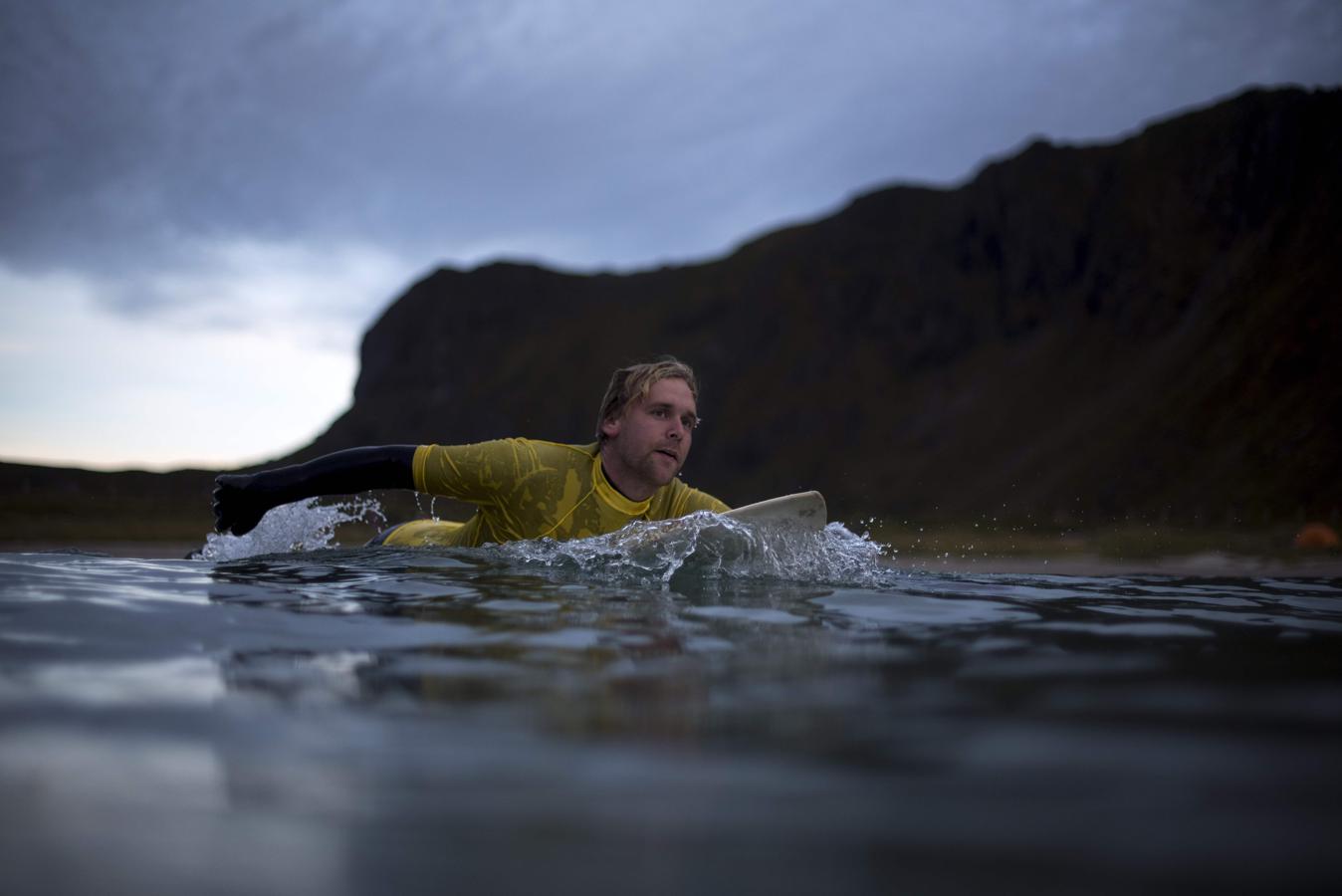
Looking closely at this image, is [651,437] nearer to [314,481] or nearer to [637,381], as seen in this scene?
[637,381]

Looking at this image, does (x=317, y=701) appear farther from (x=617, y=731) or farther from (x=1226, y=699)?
(x=1226, y=699)

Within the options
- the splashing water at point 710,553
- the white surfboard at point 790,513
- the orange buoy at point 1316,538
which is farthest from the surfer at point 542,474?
the orange buoy at point 1316,538

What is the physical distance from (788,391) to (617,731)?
191 feet

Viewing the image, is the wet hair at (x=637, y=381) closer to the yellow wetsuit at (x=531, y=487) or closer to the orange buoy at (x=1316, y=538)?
the yellow wetsuit at (x=531, y=487)

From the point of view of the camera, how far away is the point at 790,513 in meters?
5.80

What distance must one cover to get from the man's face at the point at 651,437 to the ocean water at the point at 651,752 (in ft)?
7.56

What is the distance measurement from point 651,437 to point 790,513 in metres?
0.92

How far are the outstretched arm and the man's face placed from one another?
119cm

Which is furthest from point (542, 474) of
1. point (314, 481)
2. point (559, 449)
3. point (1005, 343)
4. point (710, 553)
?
point (1005, 343)

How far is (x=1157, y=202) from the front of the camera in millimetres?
53312

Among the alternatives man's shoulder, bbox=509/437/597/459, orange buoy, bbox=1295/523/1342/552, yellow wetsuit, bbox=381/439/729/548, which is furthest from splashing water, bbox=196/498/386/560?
orange buoy, bbox=1295/523/1342/552

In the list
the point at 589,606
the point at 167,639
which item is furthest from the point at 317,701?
the point at 589,606

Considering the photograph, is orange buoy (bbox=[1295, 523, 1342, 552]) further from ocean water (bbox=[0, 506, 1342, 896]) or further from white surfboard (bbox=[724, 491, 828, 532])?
ocean water (bbox=[0, 506, 1342, 896])

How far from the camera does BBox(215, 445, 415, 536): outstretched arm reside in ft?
19.6
